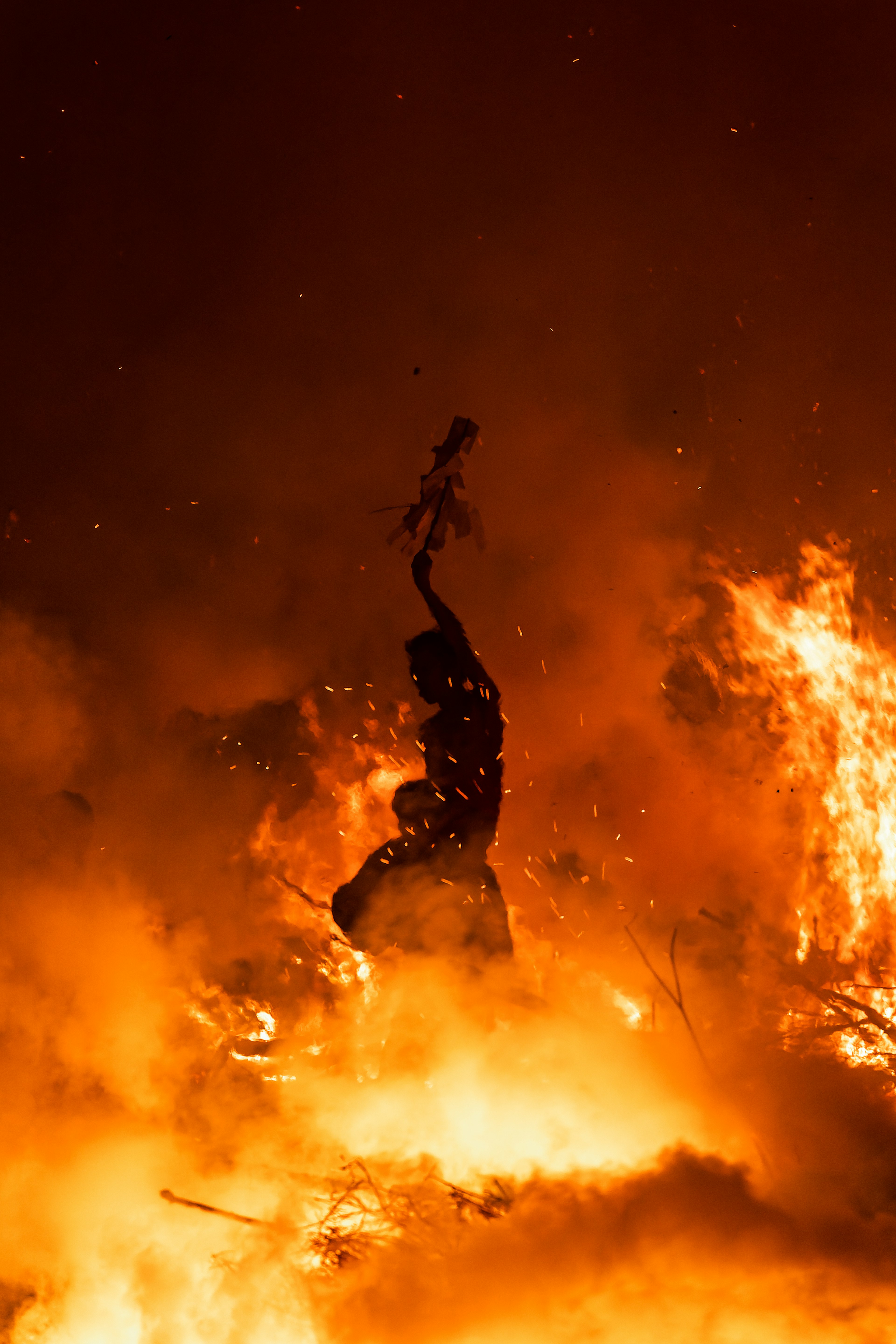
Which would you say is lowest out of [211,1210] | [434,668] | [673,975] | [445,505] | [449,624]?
[211,1210]

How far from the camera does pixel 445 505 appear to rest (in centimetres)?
299

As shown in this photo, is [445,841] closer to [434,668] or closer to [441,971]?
[441,971]

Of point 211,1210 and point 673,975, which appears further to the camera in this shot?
point 673,975

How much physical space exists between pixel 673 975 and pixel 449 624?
1.33m

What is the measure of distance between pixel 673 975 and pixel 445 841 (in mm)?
848

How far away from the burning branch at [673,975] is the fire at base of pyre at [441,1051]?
0.03 ft

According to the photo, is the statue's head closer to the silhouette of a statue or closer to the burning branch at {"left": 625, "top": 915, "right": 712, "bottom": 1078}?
the silhouette of a statue

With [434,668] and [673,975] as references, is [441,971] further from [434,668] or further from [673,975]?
[434,668]

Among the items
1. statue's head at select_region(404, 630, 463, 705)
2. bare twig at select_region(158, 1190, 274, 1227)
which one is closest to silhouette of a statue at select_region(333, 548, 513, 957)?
statue's head at select_region(404, 630, 463, 705)

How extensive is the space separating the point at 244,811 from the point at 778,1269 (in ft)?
6.29

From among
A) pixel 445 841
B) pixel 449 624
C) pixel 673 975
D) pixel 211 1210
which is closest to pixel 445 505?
pixel 449 624

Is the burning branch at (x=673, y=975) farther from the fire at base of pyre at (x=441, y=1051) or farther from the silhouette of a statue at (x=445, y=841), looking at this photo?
the silhouette of a statue at (x=445, y=841)

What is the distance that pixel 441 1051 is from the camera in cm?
300

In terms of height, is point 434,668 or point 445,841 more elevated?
point 434,668
